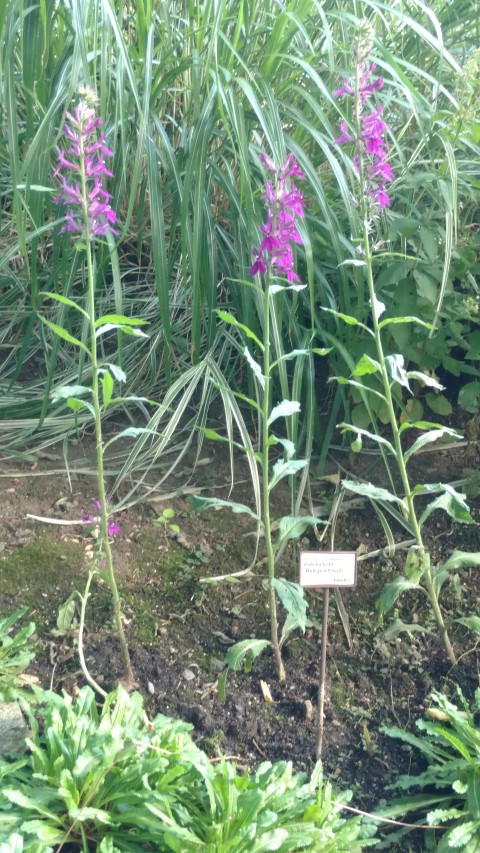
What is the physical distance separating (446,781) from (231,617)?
2.10 feet

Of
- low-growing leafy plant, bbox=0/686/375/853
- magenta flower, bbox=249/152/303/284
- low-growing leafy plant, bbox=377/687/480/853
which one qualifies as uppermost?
magenta flower, bbox=249/152/303/284

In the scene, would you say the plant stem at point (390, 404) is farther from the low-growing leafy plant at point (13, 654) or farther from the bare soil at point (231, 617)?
the low-growing leafy plant at point (13, 654)

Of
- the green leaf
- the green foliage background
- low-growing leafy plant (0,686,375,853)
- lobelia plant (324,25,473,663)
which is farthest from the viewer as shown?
the green leaf

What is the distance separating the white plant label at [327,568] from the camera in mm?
1656

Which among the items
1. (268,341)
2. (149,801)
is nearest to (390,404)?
(268,341)

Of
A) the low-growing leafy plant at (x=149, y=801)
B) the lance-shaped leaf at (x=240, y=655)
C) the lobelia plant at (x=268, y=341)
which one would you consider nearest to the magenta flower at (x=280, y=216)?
the lobelia plant at (x=268, y=341)

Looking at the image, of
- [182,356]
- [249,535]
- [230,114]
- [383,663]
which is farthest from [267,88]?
[383,663]

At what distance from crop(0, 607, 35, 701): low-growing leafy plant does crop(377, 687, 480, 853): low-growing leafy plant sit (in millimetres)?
807

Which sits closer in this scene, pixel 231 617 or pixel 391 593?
pixel 391 593

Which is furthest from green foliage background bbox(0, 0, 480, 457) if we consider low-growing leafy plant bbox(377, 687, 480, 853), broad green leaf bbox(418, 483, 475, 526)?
low-growing leafy plant bbox(377, 687, 480, 853)

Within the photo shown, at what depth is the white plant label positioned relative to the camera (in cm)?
166

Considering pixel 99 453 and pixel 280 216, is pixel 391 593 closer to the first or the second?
pixel 99 453

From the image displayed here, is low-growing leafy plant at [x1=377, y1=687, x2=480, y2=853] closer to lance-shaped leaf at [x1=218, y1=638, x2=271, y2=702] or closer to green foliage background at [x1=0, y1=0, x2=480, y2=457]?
lance-shaped leaf at [x1=218, y1=638, x2=271, y2=702]

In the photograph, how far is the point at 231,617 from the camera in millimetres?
1978
